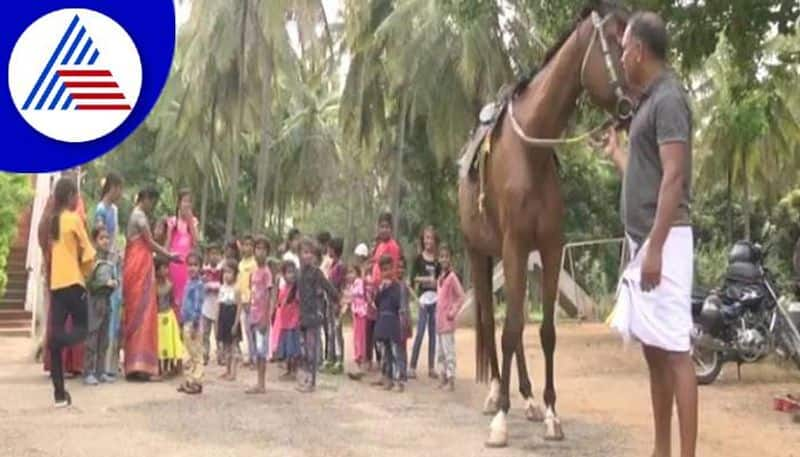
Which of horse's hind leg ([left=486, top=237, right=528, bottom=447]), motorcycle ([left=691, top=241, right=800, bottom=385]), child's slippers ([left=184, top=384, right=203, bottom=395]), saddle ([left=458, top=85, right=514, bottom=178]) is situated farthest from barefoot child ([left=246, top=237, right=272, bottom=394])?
motorcycle ([left=691, top=241, right=800, bottom=385])

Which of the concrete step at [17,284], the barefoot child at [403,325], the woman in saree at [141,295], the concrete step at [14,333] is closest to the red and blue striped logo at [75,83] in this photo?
the woman in saree at [141,295]

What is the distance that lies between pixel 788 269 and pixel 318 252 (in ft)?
54.2

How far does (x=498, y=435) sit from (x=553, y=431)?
44 cm

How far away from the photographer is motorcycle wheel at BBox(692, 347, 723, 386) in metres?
11.0

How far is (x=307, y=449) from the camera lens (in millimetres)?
6312

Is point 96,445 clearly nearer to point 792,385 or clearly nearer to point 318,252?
point 318,252

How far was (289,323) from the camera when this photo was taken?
414 inches

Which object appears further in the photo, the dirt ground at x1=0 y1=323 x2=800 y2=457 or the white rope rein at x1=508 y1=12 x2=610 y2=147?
the dirt ground at x1=0 y1=323 x2=800 y2=457

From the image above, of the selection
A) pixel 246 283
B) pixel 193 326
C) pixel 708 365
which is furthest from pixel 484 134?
pixel 708 365

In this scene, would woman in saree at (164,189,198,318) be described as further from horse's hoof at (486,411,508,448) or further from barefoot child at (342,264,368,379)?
horse's hoof at (486,411,508,448)

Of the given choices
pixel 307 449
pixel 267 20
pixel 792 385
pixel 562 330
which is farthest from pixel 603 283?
pixel 307 449

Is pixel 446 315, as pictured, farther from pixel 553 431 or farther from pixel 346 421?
pixel 553 431

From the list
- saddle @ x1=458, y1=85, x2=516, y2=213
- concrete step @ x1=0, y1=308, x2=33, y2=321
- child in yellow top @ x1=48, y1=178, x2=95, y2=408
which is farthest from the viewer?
concrete step @ x1=0, y1=308, x2=33, y2=321

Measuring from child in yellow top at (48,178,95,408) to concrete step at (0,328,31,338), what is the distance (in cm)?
893
